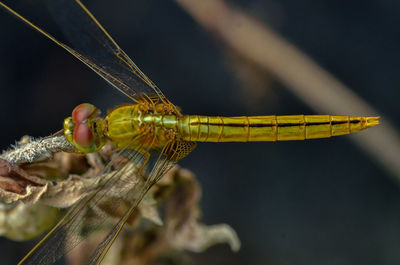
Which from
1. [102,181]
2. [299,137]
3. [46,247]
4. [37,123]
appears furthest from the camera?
[37,123]

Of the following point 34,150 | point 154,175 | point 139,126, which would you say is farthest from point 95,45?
point 154,175

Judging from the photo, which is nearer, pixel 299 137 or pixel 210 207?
pixel 299 137

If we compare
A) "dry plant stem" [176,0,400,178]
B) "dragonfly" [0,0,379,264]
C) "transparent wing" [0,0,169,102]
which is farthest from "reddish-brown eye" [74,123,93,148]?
"dry plant stem" [176,0,400,178]

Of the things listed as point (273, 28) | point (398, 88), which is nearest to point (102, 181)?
point (273, 28)

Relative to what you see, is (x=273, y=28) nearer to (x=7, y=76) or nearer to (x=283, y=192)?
(x=283, y=192)

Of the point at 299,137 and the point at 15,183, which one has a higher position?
the point at 299,137

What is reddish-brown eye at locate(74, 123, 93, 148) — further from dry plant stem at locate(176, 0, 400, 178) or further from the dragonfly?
dry plant stem at locate(176, 0, 400, 178)

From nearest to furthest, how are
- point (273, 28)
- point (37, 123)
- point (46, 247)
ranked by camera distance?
1. point (46, 247)
2. point (37, 123)
3. point (273, 28)

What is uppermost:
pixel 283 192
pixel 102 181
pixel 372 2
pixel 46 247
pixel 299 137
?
pixel 372 2
